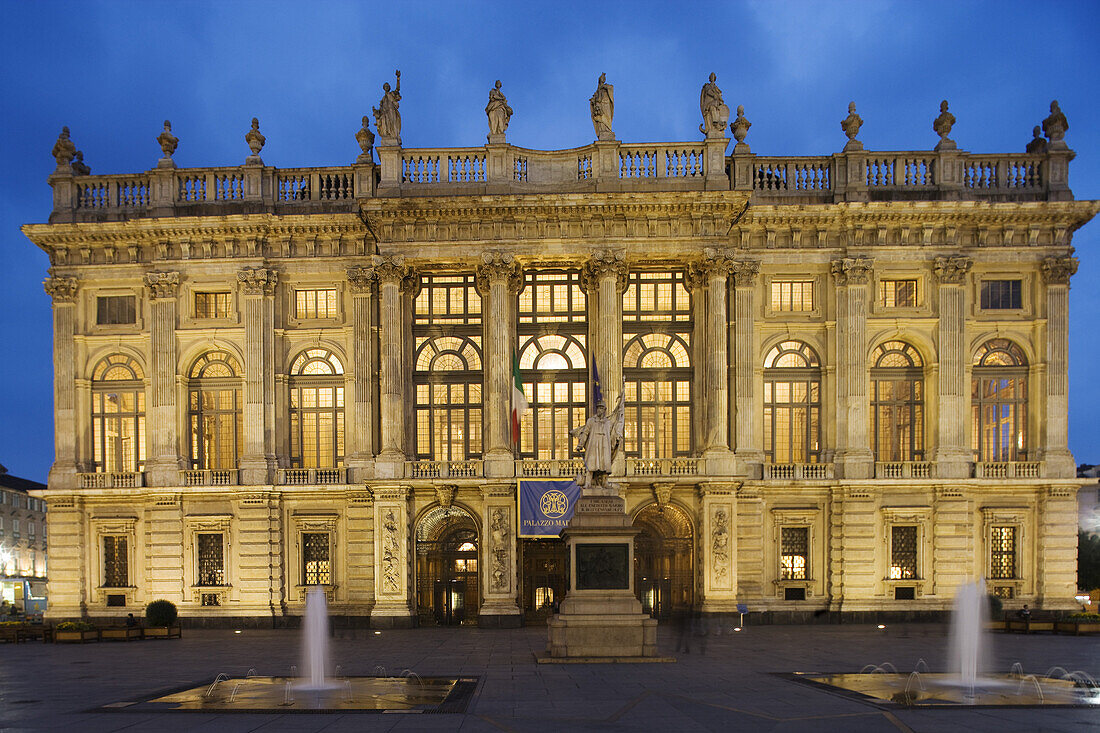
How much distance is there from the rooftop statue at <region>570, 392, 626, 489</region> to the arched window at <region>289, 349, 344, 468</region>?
1583 cm

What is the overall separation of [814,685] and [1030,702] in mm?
3859

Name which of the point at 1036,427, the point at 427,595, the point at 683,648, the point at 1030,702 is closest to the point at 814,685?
the point at 1030,702

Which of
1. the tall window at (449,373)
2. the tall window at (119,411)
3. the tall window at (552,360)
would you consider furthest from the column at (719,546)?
the tall window at (119,411)

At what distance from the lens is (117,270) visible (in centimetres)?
3672

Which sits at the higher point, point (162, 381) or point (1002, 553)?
point (162, 381)

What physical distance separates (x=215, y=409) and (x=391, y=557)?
10280mm

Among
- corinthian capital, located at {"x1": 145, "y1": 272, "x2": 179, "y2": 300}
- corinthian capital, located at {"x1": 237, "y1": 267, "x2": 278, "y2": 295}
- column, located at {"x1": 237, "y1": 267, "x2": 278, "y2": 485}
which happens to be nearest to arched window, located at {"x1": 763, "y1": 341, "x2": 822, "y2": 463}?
column, located at {"x1": 237, "y1": 267, "x2": 278, "y2": 485}

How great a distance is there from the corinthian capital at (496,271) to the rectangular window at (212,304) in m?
11.1

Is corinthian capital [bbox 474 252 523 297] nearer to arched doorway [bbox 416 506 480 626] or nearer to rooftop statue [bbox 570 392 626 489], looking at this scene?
arched doorway [bbox 416 506 480 626]

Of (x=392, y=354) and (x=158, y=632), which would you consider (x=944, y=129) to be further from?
(x=158, y=632)

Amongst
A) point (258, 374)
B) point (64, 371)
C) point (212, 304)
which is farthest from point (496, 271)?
point (64, 371)

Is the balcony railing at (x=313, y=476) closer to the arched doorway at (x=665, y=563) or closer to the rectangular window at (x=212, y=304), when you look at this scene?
the rectangular window at (x=212, y=304)

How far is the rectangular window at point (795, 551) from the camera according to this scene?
115ft

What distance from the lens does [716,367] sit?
3441cm
